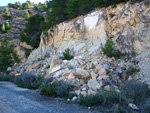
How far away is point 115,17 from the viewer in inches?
453

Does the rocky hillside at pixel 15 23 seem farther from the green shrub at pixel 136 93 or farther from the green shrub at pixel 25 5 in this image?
the green shrub at pixel 136 93

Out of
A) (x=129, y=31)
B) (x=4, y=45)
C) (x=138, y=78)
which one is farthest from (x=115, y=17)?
(x=4, y=45)

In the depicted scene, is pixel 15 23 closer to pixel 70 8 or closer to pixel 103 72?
pixel 70 8

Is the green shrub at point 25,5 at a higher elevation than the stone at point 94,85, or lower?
higher

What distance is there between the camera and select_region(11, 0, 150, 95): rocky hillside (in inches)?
304

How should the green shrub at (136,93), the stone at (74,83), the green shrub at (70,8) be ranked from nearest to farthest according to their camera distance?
the green shrub at (136,93)
the stone at (74,83)
the green shrub at (70,8)

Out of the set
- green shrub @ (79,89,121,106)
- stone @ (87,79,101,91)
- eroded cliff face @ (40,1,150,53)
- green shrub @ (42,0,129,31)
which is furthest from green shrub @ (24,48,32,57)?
green shrub @ (79,89,121,106)

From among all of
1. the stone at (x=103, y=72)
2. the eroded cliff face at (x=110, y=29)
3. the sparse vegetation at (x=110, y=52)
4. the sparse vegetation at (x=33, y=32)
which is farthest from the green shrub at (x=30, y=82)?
the sparse vegetation at (x=33, y=32)

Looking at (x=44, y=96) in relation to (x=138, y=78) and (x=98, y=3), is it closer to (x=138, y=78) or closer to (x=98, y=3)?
(x=138, y=78)

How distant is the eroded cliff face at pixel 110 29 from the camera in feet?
32.7

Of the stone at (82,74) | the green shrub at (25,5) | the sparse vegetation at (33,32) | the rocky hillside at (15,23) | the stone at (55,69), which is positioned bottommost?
the stone at (82,74)

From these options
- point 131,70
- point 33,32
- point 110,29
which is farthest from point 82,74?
point 33,32

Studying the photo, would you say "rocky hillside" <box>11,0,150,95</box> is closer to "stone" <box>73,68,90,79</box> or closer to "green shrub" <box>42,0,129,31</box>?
"stone" <box>73,68,90,79</box>

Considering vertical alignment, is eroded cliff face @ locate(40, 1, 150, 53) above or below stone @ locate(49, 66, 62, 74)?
above
